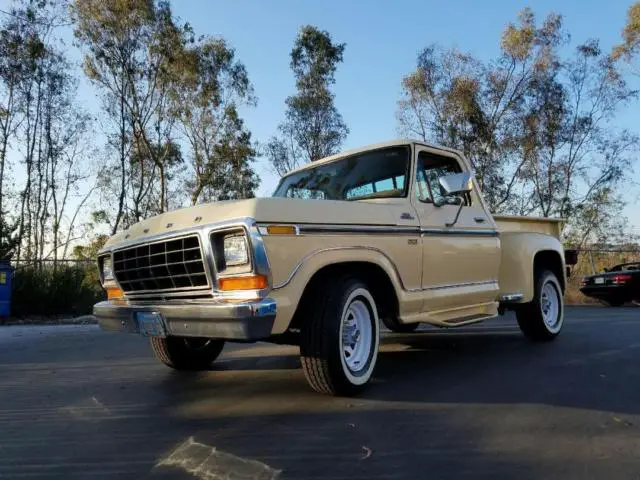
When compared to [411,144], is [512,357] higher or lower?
lower

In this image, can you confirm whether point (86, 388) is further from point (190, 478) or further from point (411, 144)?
point (411, 144)

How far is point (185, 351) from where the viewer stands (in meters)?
5.51

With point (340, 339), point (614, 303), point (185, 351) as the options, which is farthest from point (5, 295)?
point (614, 303)

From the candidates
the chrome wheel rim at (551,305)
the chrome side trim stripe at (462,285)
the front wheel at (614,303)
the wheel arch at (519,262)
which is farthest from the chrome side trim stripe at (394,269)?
the front wheel at (614,303)

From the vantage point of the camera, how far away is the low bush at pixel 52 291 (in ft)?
42.2

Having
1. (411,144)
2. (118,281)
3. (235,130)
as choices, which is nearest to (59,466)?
(118,281)

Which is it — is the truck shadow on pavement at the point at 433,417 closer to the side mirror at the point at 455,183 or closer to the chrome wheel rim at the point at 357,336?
the chrome wheel rim at the point at 357,336

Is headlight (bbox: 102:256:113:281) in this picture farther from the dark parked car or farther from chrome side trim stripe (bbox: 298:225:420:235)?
the dark parked car

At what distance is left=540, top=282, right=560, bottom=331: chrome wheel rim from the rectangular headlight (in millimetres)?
5053

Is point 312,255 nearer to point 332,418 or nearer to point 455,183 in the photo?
point 332,418

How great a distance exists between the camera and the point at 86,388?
16.2 ft

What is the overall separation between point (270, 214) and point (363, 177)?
175 cm

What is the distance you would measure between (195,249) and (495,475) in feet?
7.93

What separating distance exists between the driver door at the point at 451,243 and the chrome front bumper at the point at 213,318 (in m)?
1.88
